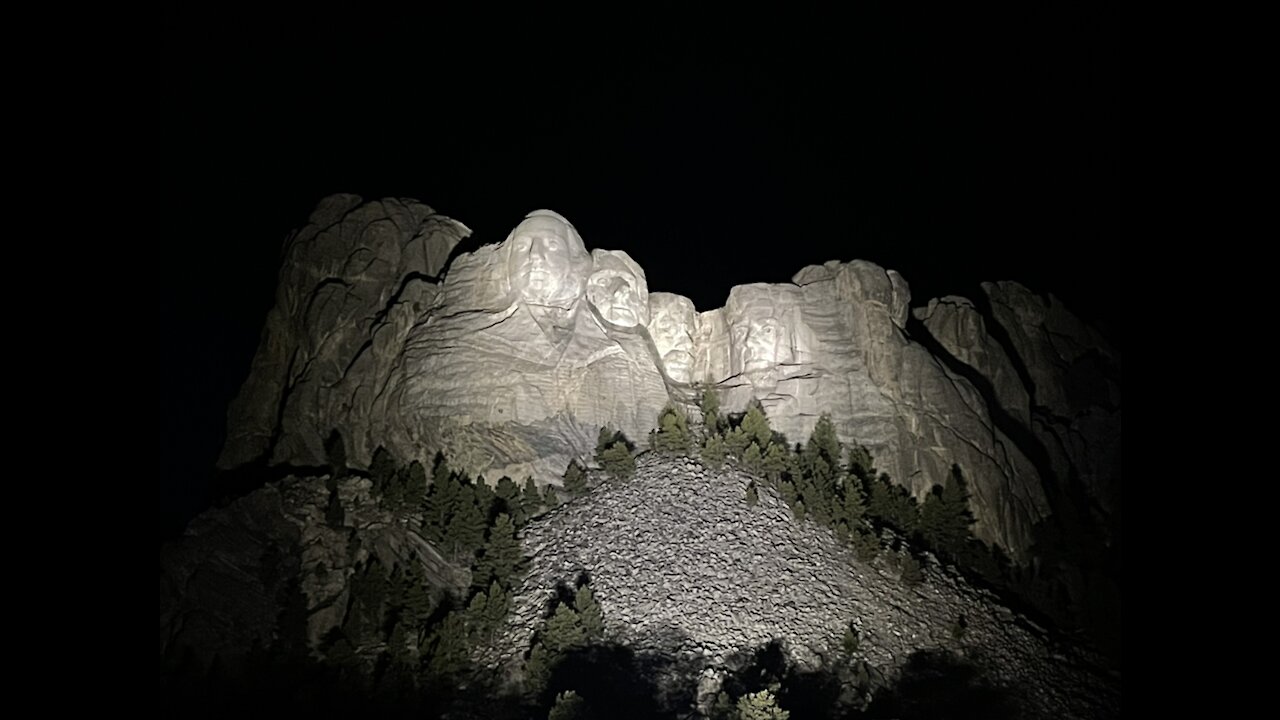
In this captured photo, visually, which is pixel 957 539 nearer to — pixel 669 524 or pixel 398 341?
pixel 669 524

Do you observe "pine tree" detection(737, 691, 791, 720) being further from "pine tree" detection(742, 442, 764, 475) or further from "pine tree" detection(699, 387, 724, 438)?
"pine tree" detection(699, 387, 724, 438)

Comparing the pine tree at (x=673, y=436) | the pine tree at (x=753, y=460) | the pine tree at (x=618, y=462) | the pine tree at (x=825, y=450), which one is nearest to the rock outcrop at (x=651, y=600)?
the pine tree at (x=618, y=462)

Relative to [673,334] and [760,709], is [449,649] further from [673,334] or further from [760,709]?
[673,334]

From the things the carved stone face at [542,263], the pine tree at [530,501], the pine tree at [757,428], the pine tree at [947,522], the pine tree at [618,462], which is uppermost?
the carved stone face at [542,263]

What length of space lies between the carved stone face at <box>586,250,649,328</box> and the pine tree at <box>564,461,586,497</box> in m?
8.03

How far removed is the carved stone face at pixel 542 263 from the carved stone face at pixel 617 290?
156 centimetres

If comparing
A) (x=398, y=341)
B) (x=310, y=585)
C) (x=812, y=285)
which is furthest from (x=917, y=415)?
(x=310, y=585)

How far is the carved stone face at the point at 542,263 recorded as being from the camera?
116ft

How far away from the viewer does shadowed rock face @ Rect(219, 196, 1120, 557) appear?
3281 cm

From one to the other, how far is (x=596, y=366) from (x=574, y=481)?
5711 millimetres

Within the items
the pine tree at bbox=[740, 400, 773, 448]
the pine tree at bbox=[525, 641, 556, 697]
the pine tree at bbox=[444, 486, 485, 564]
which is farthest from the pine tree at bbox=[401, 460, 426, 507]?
the pine tree at bbox=[740, 400, 773, 448]

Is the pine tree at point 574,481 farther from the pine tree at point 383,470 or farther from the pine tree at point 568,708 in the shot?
the pine tree at point 568,708

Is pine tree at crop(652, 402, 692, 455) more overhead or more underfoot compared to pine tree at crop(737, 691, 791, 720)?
more overhead

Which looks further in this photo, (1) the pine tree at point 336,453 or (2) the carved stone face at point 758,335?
(2) the carved stone face at point 758,335
